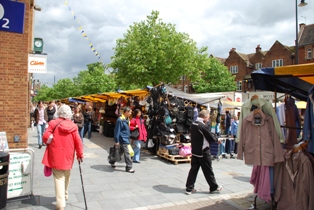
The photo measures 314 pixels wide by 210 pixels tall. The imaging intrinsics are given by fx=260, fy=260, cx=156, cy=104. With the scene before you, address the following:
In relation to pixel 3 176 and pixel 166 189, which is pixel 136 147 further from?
pixel 3 176

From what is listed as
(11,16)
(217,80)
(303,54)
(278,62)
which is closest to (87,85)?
(217,80)

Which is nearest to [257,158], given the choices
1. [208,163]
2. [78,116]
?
[208,163]

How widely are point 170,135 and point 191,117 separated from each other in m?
1.11

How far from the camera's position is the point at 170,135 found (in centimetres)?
905

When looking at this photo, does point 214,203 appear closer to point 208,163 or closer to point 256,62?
point 208,163

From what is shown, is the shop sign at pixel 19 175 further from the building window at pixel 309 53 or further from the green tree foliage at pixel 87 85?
the building window at pixel 309 53

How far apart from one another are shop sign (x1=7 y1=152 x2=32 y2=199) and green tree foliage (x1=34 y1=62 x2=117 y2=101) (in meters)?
26.9

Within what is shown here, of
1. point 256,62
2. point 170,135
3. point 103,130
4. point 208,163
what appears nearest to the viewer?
point 208,163

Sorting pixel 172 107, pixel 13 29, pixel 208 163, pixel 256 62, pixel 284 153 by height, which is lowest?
pixel 208 163

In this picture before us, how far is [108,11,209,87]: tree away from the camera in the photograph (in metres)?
20.5

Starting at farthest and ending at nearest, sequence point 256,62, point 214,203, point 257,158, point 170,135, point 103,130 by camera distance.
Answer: point 256,62 → point 103,130 → point 170,135 → point 214,203 → point 257,158

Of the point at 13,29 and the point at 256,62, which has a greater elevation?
the point at 256,62

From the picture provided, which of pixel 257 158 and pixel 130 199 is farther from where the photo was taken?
pixel 130 199

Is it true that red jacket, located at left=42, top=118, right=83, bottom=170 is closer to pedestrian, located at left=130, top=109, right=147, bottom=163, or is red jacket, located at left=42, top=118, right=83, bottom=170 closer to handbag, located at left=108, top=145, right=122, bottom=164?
handbag, located at left=108, top=145, right=122, bottom=164
